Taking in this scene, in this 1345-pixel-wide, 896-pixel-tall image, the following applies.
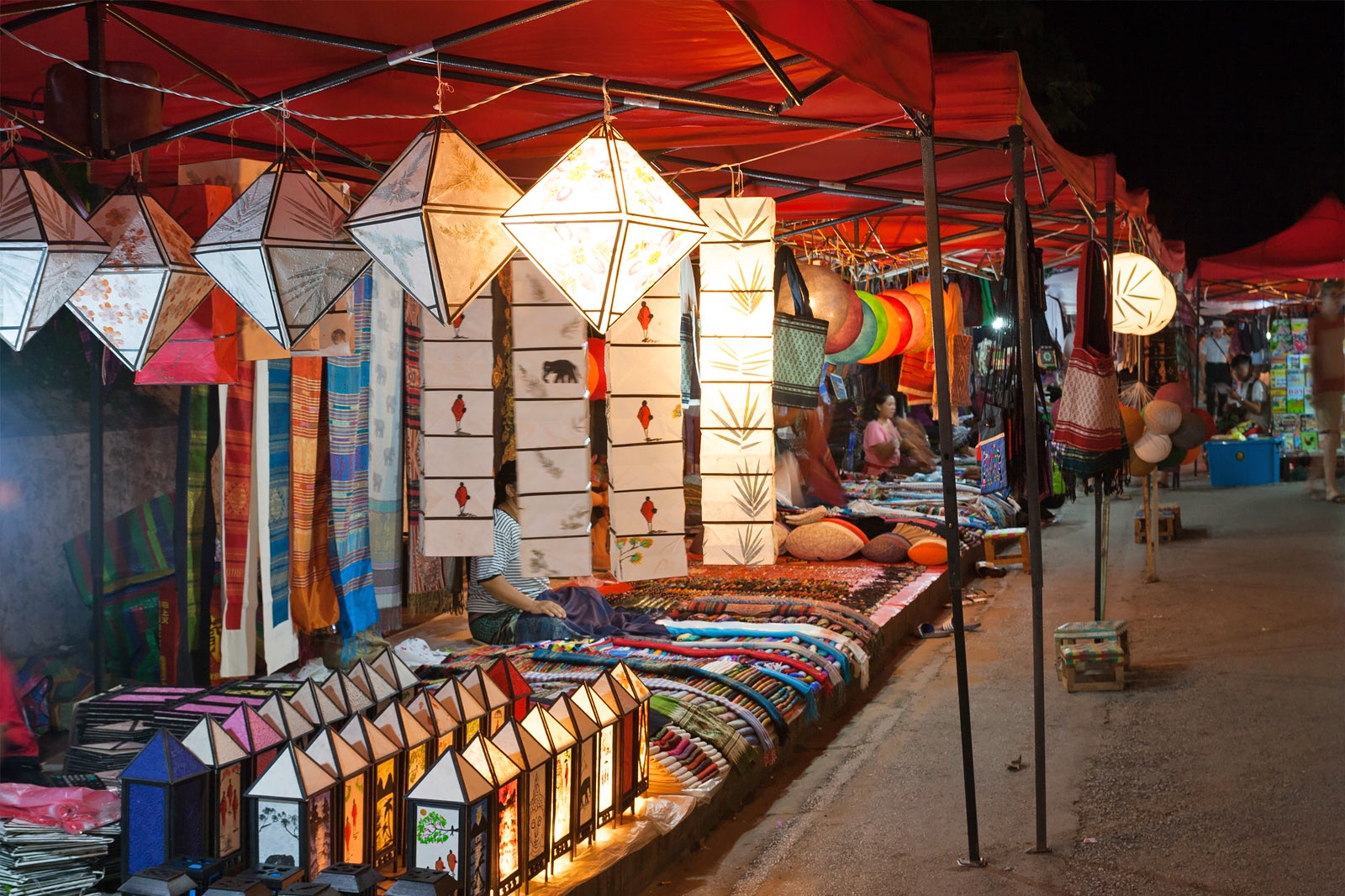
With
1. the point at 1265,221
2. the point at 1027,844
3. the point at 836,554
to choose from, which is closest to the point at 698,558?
the point at 836,554

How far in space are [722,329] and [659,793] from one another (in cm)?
158

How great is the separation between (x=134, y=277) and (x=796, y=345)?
2.54m

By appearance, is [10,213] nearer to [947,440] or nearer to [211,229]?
[211,229]

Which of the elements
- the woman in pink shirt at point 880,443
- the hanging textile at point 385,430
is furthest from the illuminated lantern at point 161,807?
the woman in pink shirt at point 880,443

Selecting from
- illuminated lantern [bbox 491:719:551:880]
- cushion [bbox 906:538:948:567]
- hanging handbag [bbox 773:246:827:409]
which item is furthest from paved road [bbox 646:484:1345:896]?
hanging handbag [bbox 773:246:827:409]

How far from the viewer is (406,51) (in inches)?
111

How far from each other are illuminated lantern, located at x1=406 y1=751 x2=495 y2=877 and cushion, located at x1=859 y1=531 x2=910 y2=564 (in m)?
6.06

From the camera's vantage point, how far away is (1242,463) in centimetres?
1413

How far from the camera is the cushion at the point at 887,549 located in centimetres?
851

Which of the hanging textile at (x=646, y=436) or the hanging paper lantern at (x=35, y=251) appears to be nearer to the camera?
the hanging paper lantern at (x=35, y=251)

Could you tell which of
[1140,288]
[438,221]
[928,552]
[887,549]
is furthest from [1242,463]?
[438,221]

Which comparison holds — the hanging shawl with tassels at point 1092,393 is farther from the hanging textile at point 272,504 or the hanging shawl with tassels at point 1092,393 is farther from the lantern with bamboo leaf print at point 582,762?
the hanging textile at point 272,504

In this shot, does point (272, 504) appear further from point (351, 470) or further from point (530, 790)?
point (530, 790)

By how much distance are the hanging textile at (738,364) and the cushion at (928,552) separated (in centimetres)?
450
